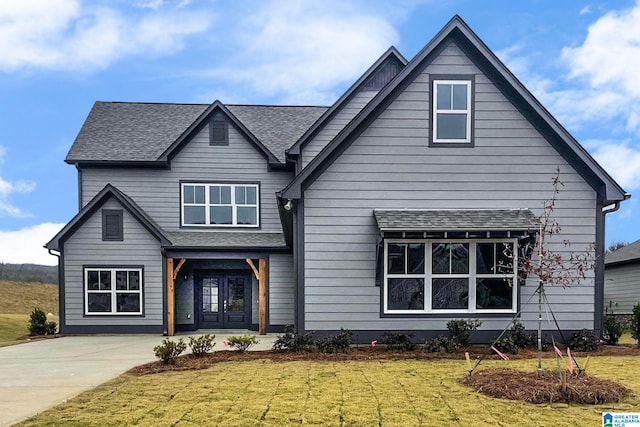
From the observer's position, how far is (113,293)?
1603 cm

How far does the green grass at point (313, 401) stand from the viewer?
558 cm

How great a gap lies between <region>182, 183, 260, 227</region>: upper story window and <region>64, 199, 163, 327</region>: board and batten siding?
6.44ft

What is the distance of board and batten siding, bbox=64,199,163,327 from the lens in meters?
15.9

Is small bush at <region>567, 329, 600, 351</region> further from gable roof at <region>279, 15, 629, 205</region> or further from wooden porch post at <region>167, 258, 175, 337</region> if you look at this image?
wooden porch post at <region>167, 258, 175, 337</region>

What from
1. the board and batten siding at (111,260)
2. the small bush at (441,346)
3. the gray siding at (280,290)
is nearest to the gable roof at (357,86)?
the gray siding at (280,290)

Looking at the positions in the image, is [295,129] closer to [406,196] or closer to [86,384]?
[406,196]

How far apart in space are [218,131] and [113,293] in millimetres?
7051

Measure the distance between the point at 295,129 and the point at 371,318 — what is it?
34.9 feet

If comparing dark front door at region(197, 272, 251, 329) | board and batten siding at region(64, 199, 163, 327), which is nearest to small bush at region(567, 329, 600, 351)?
dark front door at region(197, 272, 251, 329)

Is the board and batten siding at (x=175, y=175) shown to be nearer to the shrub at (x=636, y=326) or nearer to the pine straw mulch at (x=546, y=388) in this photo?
the pine straw mulch at (x=546, y=388)

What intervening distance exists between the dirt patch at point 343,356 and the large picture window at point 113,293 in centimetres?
668

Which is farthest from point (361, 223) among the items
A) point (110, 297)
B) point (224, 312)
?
point (110, 297)

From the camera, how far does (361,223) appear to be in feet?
37.0

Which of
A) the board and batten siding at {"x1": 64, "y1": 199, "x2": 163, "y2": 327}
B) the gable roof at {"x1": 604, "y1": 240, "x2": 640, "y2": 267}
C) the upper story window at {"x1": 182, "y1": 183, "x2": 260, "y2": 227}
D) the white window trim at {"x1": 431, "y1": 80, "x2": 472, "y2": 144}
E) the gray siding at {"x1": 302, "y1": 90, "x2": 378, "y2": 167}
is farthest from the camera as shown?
the gable roof at {"x1": 604, "y1": 240, "x2": 640, "y2": 267}
